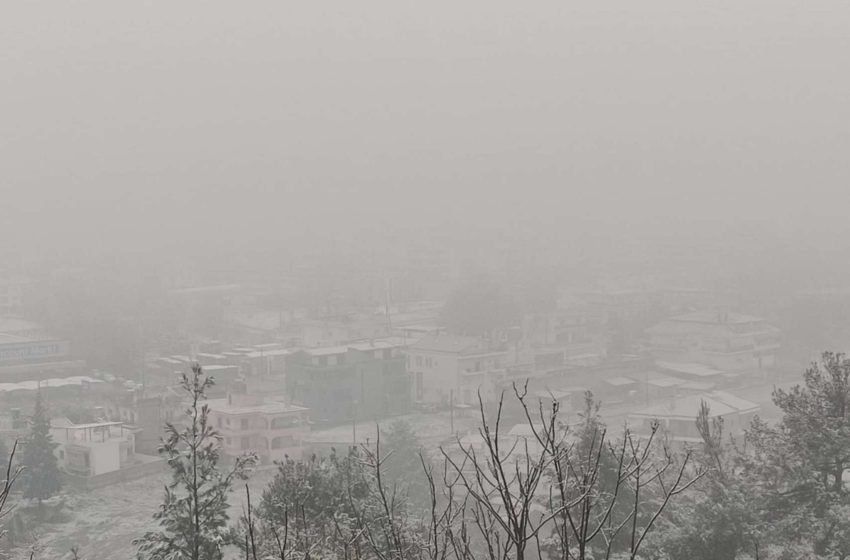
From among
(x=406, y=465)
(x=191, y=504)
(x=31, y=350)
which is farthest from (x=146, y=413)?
(x=191, y=504)

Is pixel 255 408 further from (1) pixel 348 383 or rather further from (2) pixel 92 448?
(1) pixel 348 383

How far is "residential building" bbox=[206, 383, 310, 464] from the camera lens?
34.3ft

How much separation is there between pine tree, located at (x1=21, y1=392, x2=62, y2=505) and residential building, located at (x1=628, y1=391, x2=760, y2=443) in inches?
259

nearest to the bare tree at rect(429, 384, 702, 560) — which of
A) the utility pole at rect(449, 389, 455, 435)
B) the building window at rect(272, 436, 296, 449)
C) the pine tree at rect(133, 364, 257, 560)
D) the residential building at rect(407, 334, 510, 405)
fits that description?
the pine tree at rect(133, 364, 257, 560)

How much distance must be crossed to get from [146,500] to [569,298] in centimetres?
1395

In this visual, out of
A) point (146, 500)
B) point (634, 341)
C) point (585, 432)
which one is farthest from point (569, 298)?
point (585, 432)

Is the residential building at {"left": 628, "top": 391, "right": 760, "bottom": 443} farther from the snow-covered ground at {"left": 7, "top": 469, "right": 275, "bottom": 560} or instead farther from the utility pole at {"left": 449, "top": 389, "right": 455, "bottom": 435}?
the snow-covered ground at {"left": 7, "top": 469, "right": 275, "bottom": 560}

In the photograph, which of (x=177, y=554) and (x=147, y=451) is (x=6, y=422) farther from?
(x=177, y=554)

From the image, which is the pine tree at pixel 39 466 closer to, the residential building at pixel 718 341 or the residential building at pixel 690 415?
the residential building at pixel 690 415

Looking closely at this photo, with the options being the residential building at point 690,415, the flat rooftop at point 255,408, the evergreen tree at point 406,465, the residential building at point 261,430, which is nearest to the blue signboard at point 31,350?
the flat rooftop at point 255,408

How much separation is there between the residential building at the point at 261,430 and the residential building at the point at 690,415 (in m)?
4.17

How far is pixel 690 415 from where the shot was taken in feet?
37.9

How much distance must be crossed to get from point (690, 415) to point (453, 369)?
3.67 metres

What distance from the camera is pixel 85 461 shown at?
962cm
